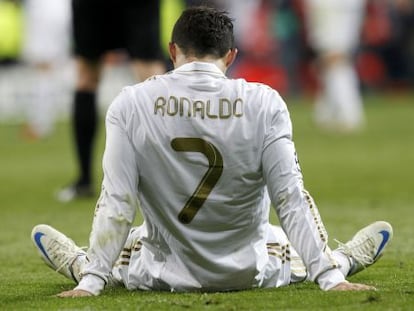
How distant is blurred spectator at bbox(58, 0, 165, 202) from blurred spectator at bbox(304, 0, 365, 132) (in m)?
6.98

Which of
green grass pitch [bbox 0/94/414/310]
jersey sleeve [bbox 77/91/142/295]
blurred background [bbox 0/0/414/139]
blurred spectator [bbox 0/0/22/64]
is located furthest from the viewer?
blurred spectator [bbox 0/0/22/64]

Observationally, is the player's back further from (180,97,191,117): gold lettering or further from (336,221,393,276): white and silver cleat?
(336,221,393,276): white and silver cleat

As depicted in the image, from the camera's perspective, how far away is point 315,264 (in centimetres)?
452

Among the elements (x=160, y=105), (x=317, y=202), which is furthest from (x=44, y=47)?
(x=160, y=105)

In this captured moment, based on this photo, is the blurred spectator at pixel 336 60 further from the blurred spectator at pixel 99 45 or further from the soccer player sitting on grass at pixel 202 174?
the soccer player sitting on grass at pixel 202 174

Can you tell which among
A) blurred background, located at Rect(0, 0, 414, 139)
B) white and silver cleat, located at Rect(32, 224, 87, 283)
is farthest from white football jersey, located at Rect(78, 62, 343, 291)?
blurred background, located at Rect(0, 0, 414, 139)

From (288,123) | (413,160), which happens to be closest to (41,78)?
(413,160)

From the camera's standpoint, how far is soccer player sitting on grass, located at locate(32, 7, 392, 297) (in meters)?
4.57

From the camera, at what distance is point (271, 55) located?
69.8 ft

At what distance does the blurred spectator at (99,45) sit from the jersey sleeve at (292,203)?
12.8 ft

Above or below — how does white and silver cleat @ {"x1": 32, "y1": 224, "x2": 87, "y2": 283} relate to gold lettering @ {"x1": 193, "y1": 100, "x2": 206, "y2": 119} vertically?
below

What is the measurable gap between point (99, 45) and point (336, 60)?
296 inches

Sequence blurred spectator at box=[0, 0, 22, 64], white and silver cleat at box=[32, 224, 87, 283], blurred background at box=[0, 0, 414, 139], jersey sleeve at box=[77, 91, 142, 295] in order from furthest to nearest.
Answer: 1. blurred spectator at box=[0, 0, 22, 64]
2. blurred background at box=[0, 0, 414, 139]
3. white and silver cleat at box=[32, 224, 87, 283]
4. jersey sleeve at box=[77, 91, 142, 295]

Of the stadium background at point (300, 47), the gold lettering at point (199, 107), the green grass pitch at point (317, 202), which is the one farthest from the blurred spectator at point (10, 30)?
the gold lettering at point (199, 107)
